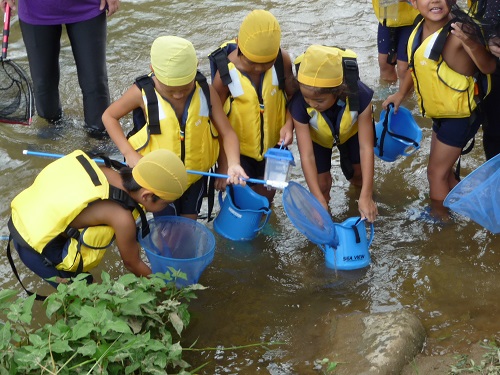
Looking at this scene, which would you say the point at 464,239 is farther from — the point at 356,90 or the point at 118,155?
the point at 118,155

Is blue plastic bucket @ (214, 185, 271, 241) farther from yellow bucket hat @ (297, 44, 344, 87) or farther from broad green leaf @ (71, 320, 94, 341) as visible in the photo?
broad green leaf @ (71, 320, 94, 341)

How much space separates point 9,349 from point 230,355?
3.85ft

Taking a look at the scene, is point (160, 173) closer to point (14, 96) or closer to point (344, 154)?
point (344, 154)

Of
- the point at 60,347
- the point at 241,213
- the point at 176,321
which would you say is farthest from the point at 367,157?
the point at 60,347

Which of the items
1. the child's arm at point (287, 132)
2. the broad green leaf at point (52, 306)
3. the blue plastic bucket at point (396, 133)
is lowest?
the blue plastic bucket at point (396, 133)

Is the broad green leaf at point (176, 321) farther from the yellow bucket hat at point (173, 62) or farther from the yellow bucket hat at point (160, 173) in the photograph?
the yellow bucket hat at point (173, 62)

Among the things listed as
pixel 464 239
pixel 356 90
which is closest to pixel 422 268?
pixel 464 239

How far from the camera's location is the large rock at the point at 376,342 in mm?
3383

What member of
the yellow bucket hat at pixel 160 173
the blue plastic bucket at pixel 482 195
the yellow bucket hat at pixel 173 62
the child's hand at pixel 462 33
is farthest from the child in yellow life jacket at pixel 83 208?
the child's hand at pixel 462 33

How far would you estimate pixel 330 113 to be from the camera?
4.25 metres

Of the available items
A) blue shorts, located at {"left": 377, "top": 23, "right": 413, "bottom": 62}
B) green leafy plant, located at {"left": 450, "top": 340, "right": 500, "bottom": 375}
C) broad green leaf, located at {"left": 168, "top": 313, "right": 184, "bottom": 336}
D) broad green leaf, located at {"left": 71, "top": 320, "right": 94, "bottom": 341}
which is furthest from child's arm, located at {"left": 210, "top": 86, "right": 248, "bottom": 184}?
blue shorts, located at {"left": 377, "top": 23, "right": 413, "bottom": 62}

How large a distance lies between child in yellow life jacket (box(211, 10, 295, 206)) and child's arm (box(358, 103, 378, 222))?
0.43 m

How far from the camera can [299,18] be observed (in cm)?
780

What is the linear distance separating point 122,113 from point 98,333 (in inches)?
58.5
